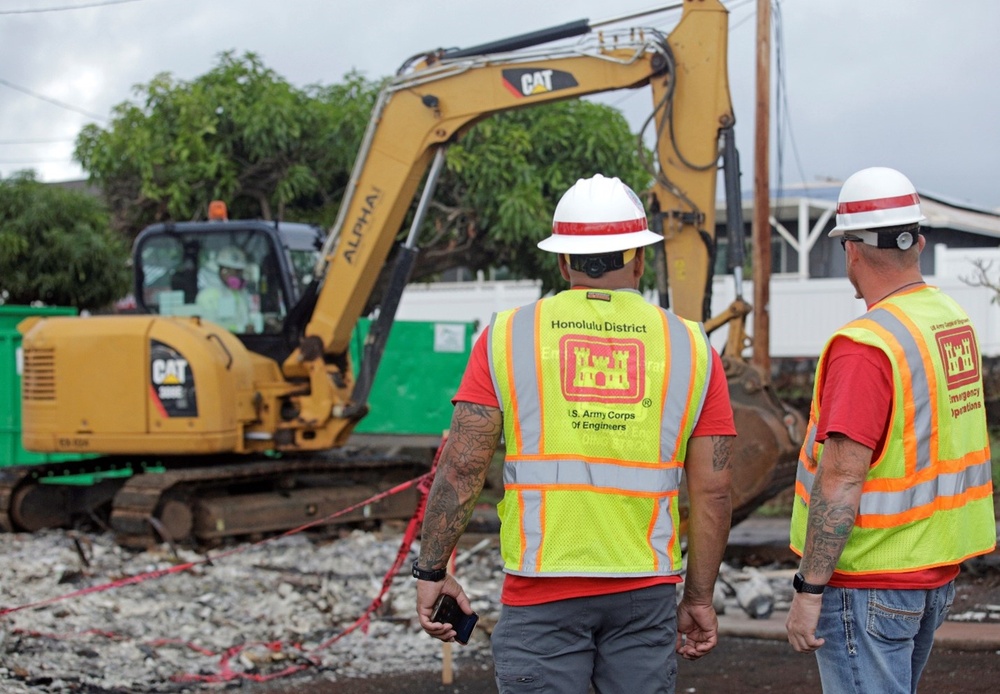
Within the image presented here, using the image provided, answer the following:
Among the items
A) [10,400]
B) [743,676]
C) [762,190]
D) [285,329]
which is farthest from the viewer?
[762,190]

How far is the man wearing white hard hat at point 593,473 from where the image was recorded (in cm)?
323

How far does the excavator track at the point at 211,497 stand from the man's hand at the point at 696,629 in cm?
741

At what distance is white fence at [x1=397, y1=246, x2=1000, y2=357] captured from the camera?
20.8 meters

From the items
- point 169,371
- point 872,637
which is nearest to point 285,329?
point 169,371

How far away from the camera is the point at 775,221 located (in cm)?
2744

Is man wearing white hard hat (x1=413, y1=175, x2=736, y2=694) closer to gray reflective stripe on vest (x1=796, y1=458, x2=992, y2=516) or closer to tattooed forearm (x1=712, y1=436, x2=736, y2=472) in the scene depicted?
tattooed forearm (x1=712, y1=436, x2=736, y2=472)

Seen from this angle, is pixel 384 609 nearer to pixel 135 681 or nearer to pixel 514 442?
pixel 135 681

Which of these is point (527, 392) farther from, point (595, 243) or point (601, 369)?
point (595, 243)

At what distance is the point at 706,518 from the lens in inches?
134

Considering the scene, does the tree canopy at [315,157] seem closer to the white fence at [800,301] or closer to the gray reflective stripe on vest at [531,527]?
the white fence at [800,301]

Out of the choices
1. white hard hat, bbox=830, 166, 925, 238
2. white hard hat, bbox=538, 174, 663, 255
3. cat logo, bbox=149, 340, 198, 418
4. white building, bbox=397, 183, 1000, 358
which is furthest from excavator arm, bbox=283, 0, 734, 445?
white building, bbox=397, 183, 1000, 358

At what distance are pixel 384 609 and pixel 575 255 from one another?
4968 millimetres

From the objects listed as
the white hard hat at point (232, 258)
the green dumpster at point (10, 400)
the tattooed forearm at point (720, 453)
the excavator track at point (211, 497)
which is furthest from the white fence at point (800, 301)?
the tattooed forearm at point (720, 453)

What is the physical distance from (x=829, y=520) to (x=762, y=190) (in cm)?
1219
